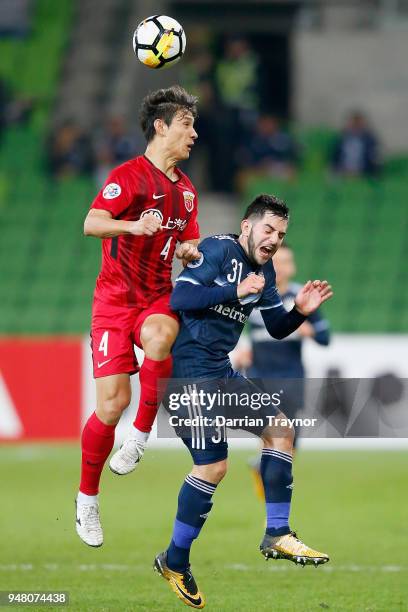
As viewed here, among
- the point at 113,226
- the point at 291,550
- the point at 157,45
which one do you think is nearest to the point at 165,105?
the point at 157,45

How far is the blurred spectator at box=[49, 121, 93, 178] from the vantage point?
21.2 m

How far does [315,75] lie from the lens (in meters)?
22.3

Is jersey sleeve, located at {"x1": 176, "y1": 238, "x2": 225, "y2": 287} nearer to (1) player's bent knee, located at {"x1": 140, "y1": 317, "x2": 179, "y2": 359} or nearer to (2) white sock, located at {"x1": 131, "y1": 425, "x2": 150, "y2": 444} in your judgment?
(1) player's bent knee, located at {"x1": 140, "y1": 317, "x2": 179, "y2": 359}

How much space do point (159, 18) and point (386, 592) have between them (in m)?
3.61

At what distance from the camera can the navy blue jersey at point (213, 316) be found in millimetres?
7410

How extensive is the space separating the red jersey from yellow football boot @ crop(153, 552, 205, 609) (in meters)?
1.45

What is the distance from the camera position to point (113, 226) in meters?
7.48

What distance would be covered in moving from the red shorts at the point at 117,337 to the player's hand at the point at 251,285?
828 millimetres

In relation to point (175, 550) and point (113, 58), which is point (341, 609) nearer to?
point (175, 550)

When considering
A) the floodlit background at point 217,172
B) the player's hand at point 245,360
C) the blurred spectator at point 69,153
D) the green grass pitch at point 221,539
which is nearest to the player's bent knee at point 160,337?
the green grass pitch at point 221,539

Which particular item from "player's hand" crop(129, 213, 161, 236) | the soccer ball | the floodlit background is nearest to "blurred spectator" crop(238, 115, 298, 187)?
the floodlit background

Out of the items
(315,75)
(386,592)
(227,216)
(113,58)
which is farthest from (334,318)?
(386,592)

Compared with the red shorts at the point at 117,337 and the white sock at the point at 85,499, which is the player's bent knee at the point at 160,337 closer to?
the red shorts at the point at 117,337

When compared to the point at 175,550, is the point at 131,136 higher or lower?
higher
